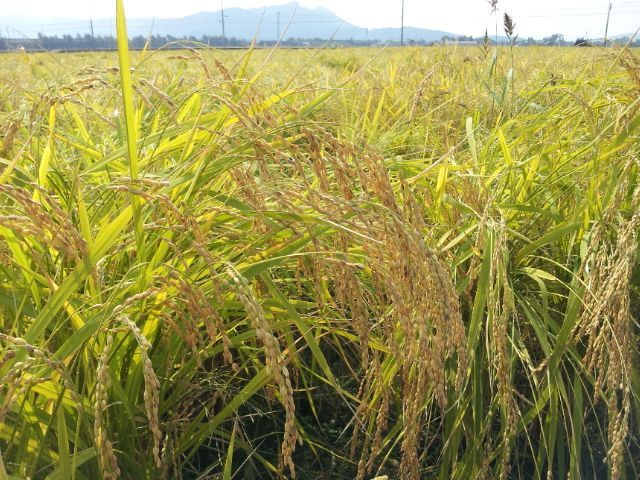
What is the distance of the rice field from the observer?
91cm

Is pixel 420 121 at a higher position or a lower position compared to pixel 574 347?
higher

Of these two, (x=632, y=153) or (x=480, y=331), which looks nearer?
(x=480, y=331)

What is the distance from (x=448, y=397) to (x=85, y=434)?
2.36 feet

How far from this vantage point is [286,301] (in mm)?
1044

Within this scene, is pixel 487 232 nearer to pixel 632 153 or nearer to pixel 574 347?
pixel 574 347

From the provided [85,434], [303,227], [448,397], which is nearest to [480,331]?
[448,397]

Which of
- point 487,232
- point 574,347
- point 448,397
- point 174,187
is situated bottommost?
point 448,397

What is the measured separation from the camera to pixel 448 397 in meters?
1.38

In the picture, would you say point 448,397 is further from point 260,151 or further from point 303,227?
point 260,151

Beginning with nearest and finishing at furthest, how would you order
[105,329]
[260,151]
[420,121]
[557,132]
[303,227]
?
[105,329]
[260,151]
[303,227]
[557,132]
[420,121]

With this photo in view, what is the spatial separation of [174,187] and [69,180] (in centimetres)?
43

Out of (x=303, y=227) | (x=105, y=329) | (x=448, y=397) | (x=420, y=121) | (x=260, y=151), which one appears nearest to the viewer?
(x=105, y=329)

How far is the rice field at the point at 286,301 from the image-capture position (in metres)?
0.91

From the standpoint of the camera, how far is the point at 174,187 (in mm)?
1137
